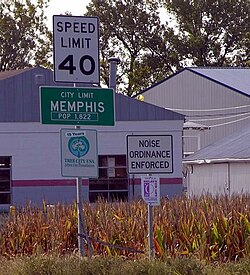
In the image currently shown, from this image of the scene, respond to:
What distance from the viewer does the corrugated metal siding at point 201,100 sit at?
176ft

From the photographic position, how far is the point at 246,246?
14.9m

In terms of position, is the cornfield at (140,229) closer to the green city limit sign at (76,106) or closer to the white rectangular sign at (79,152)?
the white rectangular sign at (79,152)

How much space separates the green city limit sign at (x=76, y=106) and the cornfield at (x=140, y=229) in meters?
2.99

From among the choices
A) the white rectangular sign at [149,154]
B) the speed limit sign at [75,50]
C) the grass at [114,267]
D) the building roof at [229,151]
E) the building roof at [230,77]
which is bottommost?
the grass at [114,267]

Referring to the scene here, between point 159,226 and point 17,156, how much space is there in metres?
25.7

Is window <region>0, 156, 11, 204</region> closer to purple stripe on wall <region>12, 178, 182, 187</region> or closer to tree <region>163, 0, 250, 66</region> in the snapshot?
purple stripe on wall <region>12, 178, 182, 187</region>

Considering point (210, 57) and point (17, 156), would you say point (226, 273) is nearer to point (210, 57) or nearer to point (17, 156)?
point (17, 156)

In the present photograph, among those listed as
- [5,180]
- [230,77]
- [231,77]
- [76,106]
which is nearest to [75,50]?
[76,106]

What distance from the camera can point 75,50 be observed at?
1198cm

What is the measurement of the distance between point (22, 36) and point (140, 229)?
2395 inches

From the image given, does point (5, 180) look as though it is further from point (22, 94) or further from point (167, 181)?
point (167, 181)

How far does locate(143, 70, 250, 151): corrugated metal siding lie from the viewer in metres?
53.8

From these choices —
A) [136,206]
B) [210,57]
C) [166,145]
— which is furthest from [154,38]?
[166,145]

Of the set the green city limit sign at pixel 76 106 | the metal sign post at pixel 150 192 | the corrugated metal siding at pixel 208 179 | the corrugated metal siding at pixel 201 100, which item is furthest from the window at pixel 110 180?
the green city limit sign at pixel 76 106
